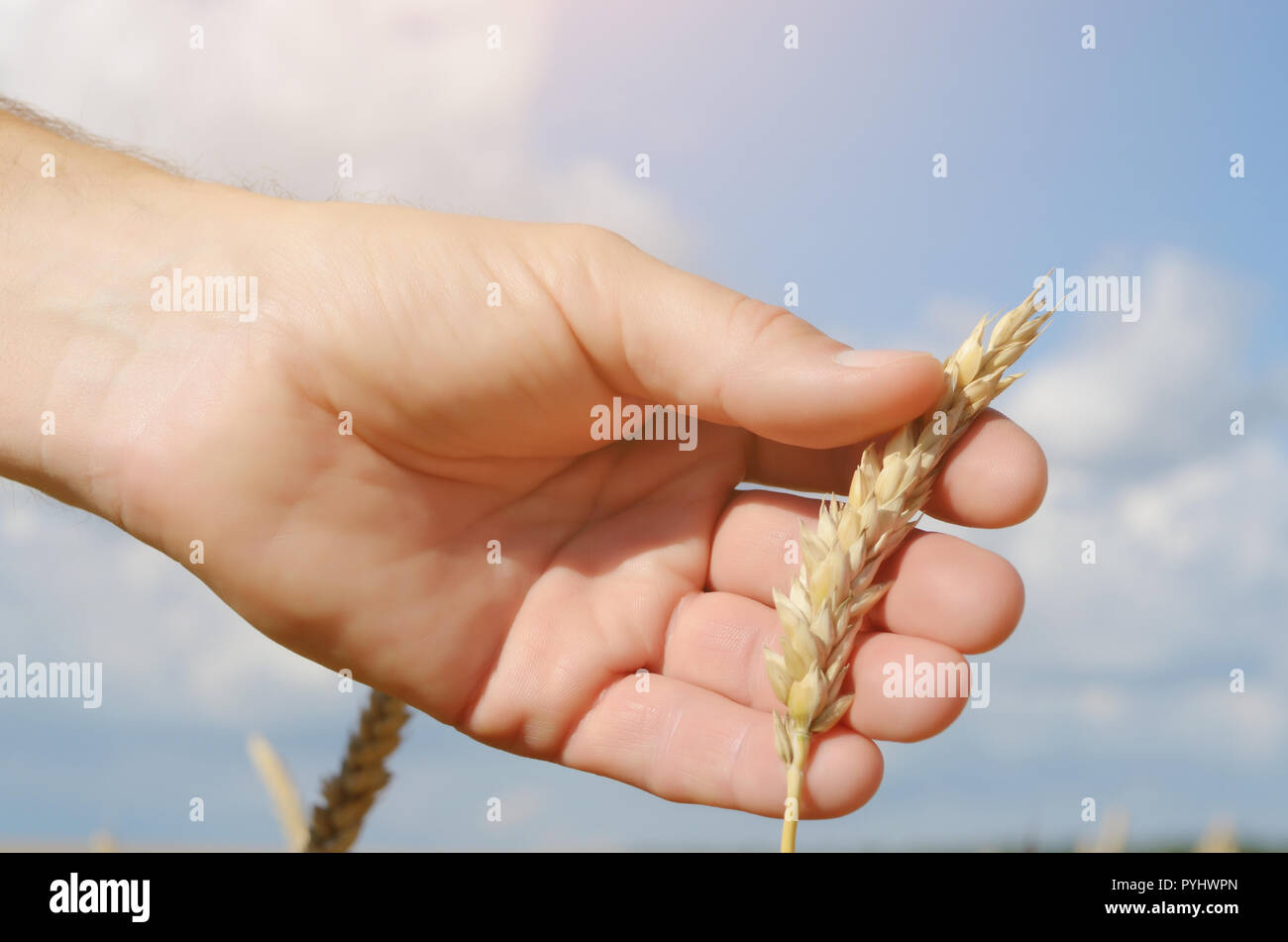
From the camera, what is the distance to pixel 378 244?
2051mm

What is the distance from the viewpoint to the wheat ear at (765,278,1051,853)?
155 cm

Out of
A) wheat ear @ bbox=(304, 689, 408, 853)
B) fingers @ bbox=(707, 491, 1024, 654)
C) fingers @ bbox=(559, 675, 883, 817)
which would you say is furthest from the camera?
wheat ear @ bbox=(304, 689, 408, 853)

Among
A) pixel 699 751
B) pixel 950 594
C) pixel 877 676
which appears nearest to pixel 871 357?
pixel 950 594

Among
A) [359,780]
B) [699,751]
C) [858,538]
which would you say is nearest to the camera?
[858,538]

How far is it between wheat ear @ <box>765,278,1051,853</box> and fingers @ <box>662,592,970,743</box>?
16 centimetres

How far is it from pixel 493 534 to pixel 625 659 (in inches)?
18.8

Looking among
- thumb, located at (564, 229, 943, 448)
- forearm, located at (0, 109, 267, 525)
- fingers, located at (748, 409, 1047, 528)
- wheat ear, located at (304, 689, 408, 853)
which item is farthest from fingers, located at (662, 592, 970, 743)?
forearm, located at (0, 109, 267, 525)

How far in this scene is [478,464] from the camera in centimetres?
218

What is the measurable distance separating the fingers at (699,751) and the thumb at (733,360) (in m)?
0.66

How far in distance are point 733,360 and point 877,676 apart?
0.73m

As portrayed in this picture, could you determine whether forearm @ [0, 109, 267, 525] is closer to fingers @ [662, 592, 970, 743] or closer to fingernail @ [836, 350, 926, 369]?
fingers @ [662, 592, 970, 743]

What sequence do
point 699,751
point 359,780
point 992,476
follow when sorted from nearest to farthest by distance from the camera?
point 992,476 → point 699,751 → point 359,780

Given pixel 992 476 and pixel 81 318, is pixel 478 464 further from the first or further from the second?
pixel 992 476

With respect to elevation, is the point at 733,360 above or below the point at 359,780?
above
